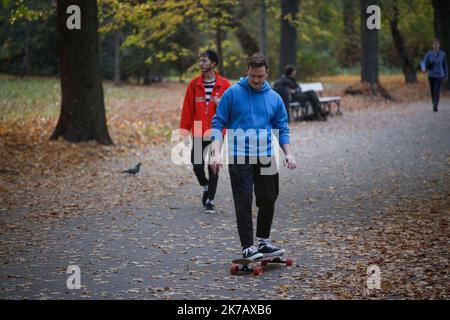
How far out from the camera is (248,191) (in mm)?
7344

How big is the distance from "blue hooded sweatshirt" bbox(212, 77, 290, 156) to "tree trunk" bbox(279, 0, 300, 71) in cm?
1836

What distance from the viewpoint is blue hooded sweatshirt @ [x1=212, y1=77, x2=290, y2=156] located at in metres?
7.34

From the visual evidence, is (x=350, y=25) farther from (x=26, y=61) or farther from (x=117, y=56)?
(x=26, y=61)

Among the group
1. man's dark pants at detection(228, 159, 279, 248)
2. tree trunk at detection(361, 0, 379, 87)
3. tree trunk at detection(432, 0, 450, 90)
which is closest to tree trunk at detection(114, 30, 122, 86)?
tree trunk at detection(361, 0, 379, 87)

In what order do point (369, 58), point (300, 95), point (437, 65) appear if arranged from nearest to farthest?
point (437, 65)
point (300, 95)
point (369, 58)

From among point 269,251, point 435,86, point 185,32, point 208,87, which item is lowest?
point 269,251

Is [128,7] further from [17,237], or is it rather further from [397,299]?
[397,299]

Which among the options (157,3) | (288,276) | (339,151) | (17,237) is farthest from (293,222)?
(157,3)

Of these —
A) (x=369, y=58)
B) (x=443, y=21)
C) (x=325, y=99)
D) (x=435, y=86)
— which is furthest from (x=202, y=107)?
(x=443, y=21)

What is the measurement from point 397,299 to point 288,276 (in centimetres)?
127

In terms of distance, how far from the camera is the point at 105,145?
17.4 metres

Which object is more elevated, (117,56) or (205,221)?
(117,56)

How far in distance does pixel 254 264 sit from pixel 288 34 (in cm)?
1912

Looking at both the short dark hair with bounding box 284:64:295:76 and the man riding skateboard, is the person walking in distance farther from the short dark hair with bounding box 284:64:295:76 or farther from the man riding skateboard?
the man riding skateboard
